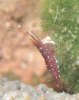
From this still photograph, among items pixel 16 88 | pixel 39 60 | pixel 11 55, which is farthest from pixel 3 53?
pixel 16 88

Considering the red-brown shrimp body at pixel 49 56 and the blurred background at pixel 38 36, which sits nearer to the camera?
the red-brown shrimp body at pixel 49 56

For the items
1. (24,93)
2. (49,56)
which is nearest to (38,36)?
(49,56)

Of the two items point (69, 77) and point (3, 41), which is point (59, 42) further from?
point (3, 41)

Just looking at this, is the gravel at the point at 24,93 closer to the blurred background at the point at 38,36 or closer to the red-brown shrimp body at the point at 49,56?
the red-brown shrimp body at the point at 49,56

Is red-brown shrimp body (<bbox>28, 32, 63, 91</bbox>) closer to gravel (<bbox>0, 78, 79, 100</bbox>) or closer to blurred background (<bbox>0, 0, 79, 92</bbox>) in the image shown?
blurred background (<bbox>0, 0, 79, 92</bbox>)

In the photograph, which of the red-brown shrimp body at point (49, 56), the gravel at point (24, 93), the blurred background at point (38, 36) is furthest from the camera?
the blurred background at point (38, 36)

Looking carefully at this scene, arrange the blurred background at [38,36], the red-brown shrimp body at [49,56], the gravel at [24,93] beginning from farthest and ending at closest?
the blurred background at [38,36] → the red-brown shrimp body at [49,56] → the gravel at [24,93]

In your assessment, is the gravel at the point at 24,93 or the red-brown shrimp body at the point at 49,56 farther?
the red-brown shrimp body at the point at 49,56

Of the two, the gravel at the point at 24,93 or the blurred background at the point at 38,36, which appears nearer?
the gravel at the point at 24,93

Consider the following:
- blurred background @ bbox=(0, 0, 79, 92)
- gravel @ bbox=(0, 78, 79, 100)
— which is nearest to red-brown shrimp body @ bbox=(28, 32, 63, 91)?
blurred background @ bbox=(0, 0, 79, 92)

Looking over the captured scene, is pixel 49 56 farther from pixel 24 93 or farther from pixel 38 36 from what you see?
pixel 24 93

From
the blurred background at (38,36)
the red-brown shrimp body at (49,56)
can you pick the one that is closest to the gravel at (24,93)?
the red-brown shrimp body at (49,56)
